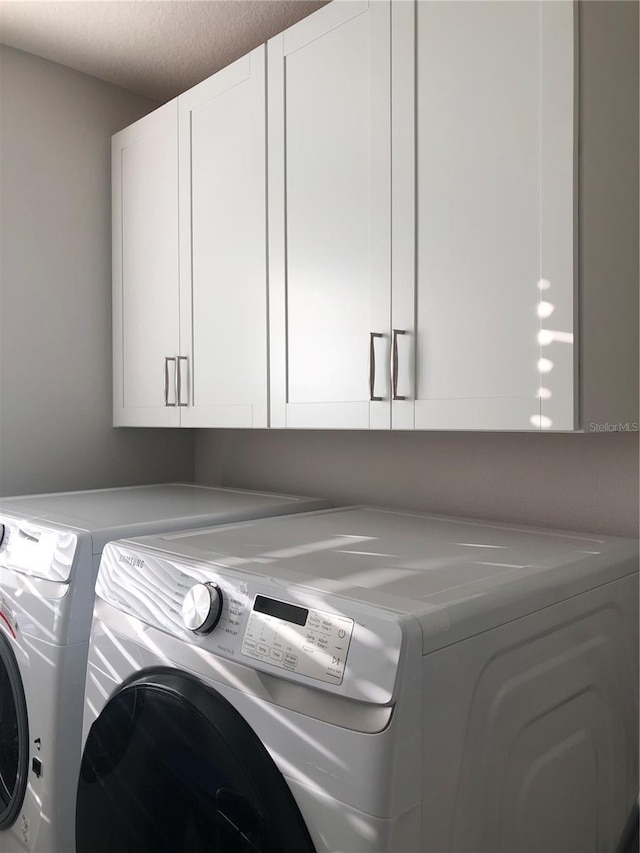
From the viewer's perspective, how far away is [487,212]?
1331 millimetres

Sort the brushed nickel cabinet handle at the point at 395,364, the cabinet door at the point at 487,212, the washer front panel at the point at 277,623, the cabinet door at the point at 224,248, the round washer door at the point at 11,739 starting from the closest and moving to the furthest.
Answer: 1. the washer front panel at the point at 277,623
2. the cabinet door at the point at 487,212
3. the brushed nickel cabinet handle at the point at 395,364
4. the round washer door at the point at 11,739
5. the cabinet door at the point at 224,248

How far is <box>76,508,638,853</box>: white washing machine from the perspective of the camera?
0.90 meters

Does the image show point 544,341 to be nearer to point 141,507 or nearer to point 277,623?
point 277,623

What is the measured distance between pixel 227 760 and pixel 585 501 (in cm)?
97

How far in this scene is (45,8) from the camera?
1.94 m

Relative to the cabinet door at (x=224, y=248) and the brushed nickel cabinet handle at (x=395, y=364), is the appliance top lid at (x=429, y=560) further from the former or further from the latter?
the cabinet door at (x=224, y=248)

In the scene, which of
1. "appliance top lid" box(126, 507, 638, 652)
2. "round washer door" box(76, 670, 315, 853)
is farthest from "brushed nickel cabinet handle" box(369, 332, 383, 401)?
"round washer door" box(76, 670, 315, 853)

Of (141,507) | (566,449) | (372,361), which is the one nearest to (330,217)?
(372,361)

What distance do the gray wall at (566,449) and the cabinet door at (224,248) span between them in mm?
387

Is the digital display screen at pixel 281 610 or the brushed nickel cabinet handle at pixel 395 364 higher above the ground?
the brushed nickel cabinet handle at pixel 395 364

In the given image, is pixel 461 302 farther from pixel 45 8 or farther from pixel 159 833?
pixel 45 8

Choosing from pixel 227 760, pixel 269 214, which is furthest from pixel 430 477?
pixel 227 760

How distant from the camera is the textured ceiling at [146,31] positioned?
6.31 ft

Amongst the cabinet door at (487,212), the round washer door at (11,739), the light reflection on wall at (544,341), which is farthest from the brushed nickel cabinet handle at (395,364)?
the round washer door at (11,739)
